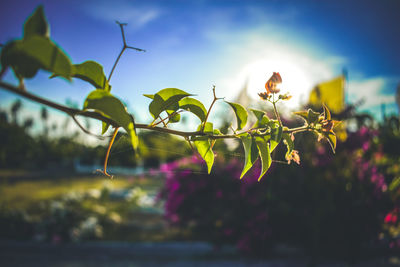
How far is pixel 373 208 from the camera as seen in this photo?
1229 millimetres

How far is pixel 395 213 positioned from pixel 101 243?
1842 millimetres

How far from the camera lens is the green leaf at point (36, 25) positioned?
174 millimetres

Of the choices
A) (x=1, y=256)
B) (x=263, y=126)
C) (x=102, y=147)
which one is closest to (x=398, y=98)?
(x=263, y=126)

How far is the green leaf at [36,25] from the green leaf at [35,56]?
16mm

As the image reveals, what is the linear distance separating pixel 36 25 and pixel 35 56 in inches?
1.4

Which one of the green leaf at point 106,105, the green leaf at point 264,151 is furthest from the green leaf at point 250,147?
the green leaf at point 106,105

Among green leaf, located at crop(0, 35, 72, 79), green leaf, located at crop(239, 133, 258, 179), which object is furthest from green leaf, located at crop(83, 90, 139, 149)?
green leaf, located at crop(239, 133, 258, 179)

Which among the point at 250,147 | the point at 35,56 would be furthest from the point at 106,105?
the point at 250,147

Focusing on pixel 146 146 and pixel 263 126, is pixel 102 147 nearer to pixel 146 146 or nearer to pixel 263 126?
pixel 146 146

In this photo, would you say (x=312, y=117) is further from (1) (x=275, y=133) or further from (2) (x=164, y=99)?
(2) (x=164, y=99)

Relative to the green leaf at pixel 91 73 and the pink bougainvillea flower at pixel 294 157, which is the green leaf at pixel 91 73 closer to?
the green leaf at pixel 91 73

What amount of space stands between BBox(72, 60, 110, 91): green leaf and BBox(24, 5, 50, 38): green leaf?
45mm

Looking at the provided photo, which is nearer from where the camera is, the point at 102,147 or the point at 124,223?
the point at 102,147

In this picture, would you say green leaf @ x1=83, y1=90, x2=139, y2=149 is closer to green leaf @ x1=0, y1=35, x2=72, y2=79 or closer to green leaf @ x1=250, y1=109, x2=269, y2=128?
green leaf @ x1=0, y1=35, x2=72, y2=79
